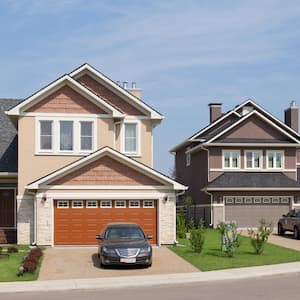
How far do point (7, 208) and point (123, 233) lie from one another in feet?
34.6

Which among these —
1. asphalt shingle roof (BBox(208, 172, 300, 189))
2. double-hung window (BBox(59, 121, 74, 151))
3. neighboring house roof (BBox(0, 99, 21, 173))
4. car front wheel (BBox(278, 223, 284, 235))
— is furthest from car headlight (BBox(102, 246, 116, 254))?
asphalt shingle roof (BBox(208, 172, 300, 189))

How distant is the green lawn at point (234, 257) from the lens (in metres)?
22.3

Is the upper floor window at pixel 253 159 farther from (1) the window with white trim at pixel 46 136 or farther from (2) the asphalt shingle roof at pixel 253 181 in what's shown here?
(1) the window with white trim at pixel 46 136

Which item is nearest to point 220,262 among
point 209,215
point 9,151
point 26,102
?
point 26,102

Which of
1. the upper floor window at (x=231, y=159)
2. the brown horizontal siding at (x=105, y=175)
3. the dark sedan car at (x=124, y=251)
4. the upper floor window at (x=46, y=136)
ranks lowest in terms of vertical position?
the dark sedan car at (x=124, y=251)

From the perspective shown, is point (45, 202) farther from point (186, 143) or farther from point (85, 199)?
point (186, 143)

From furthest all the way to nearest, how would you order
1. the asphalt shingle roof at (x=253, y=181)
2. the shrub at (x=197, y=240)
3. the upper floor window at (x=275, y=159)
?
1. the upper floor window at (x=275, y=159)
2. the asphalt shingle roof at (x=253, y=181)
3. the shrub at (x=197, y=240)

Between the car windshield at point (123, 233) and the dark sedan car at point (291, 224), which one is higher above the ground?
the car windshield at point (123, 233)

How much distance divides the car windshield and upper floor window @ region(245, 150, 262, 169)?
841 inches

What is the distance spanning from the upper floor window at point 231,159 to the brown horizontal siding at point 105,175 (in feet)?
48.1

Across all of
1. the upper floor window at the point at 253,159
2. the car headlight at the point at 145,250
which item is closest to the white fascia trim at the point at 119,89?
the car headlight at the point at 145,250

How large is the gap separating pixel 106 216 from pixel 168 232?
2934 mm

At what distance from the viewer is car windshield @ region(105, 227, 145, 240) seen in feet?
74.6

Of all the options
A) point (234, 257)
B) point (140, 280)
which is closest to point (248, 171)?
point (234, 257)
